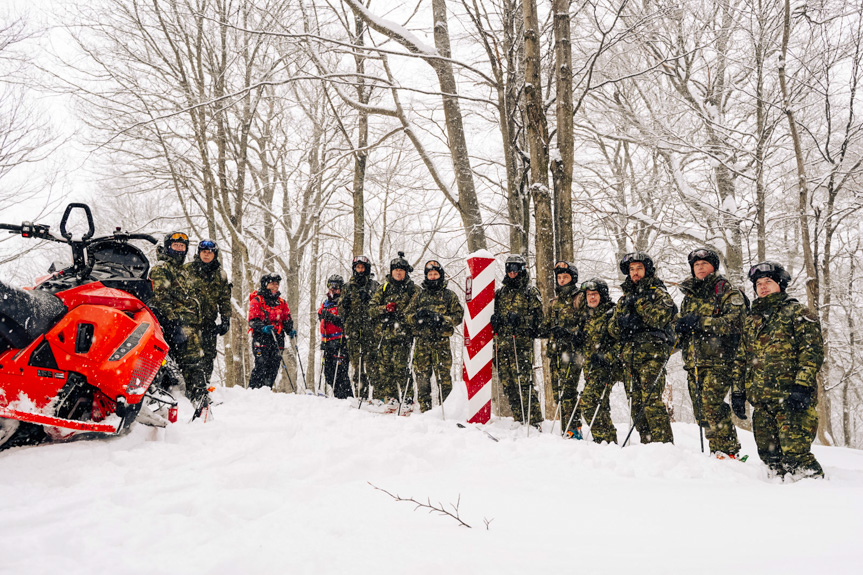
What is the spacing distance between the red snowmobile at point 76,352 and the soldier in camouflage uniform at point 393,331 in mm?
3610

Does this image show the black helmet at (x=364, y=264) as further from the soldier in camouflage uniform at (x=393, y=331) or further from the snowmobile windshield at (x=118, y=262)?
the snowmobile windshield at (x=118, y=262)

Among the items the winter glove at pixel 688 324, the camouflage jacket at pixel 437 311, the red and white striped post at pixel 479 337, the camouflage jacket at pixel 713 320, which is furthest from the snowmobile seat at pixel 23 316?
the camouflage jacket at pixel 713 320

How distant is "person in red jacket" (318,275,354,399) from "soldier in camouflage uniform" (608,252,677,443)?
16.8 ft

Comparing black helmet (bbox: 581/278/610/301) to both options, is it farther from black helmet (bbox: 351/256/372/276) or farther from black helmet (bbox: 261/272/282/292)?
black helmet (bbox: 261/272/282/292)

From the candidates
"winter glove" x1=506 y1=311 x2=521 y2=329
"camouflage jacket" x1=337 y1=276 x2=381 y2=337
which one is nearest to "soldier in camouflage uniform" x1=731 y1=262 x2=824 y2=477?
"winter glove" x1=506 y1=311 x2=521 y2=329

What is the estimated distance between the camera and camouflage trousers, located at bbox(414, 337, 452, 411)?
6.91 meters

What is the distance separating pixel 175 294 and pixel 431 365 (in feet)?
11.4

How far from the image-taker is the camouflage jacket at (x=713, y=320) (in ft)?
16.3

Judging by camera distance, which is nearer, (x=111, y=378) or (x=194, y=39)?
(x=111, y=378)

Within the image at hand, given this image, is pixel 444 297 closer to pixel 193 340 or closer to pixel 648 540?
pixel 193 340

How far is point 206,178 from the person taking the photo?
13.8m

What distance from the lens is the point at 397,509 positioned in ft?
8.68

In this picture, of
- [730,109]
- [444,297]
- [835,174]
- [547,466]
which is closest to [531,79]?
[444,297]

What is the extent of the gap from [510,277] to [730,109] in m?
10.3
